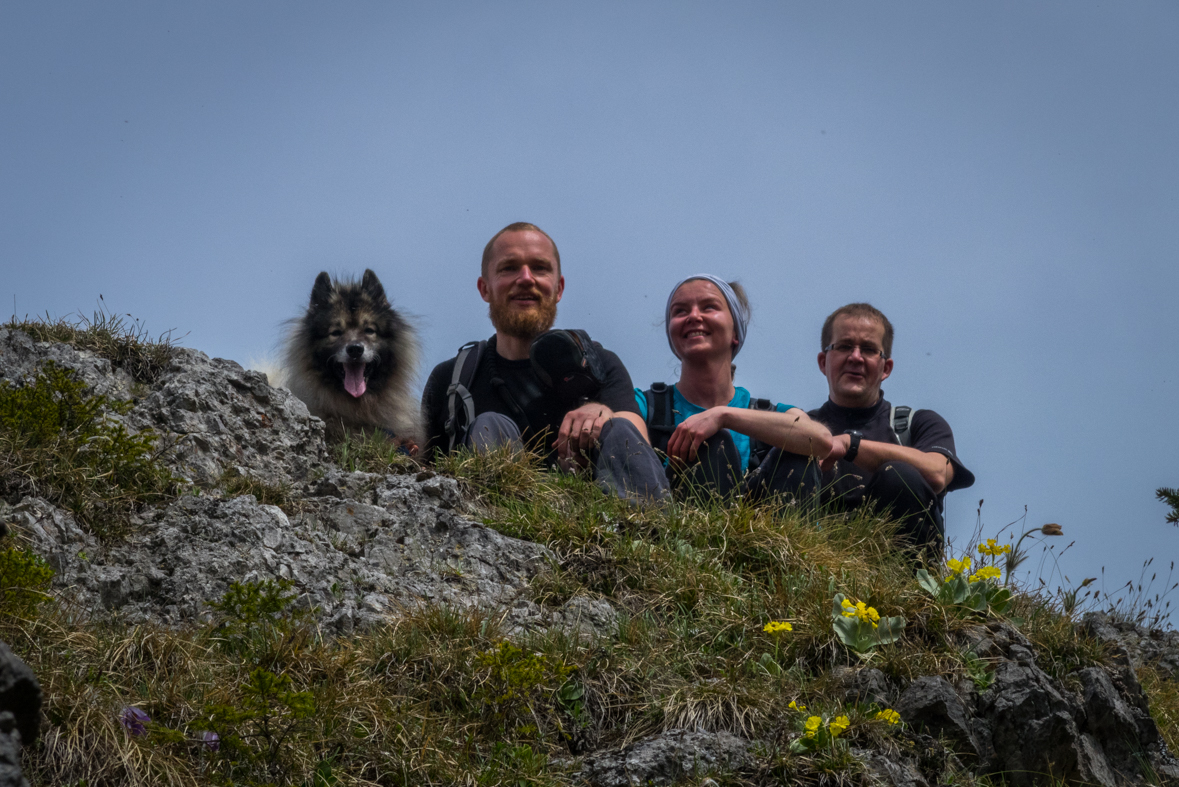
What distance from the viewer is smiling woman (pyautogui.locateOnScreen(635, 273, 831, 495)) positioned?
6348 mm

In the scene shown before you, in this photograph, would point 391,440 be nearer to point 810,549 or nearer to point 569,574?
point 569,574

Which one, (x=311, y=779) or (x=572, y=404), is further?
(x=572, y=404)

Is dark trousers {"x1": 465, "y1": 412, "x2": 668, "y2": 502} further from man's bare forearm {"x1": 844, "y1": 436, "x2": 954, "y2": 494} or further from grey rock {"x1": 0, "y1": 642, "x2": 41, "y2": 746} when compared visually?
grey rock {"x1": 0, "y1": 642, "x2": 41, "y2": 746}

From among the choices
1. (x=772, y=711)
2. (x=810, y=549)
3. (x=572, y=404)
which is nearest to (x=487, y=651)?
(x=772, y=711)

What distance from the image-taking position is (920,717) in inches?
173

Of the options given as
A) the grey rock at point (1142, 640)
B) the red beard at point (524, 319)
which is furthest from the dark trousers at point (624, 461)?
the grey rock at point (1142, 640)

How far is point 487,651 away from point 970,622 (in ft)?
8.29

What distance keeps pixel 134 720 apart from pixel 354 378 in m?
4.78

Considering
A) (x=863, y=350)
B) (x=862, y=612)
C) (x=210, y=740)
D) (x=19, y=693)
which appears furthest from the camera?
(x=863, y=350)

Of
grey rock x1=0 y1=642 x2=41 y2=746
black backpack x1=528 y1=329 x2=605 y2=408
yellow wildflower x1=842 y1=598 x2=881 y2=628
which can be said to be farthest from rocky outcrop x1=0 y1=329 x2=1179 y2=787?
grey rock x1=0 y1=642 x2=41 y2=746

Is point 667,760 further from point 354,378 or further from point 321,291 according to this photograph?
point 321,291

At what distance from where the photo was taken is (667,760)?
386 centimetres

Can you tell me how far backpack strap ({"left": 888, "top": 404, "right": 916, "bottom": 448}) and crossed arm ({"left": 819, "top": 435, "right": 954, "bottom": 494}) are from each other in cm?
29

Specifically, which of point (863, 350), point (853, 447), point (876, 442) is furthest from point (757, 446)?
point (863, 350)
